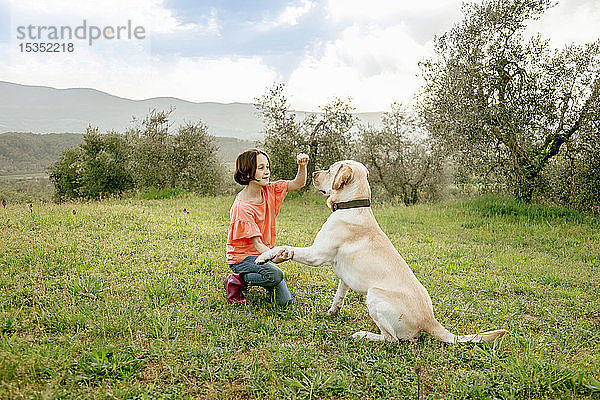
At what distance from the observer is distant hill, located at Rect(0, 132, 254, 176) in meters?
29.8

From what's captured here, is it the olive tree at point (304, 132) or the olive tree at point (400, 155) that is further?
the olive tree at point (400, 155)

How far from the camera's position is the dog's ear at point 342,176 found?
4.34m

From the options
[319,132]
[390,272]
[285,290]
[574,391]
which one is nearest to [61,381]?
[285,290]

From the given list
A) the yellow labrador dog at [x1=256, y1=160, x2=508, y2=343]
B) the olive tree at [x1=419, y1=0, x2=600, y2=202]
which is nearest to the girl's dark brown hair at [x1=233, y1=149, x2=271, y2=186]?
the yellow labrador dog at [x1=256, y1=160, x2=508, y2=343]

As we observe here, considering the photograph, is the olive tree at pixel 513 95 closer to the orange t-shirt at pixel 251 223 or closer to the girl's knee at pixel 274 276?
→ the orange t-shirt at pixel 251 223

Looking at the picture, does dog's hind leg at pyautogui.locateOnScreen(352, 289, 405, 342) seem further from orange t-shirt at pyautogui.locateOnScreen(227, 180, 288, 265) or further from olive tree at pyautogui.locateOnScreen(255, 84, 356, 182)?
olive tree at pyautogui.locateOnScreen(255, 84, 356, 182)

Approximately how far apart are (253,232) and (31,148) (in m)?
37.0

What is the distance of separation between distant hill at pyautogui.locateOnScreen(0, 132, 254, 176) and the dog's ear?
23.4 meters

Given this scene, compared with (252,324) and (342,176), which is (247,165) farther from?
(252,324)

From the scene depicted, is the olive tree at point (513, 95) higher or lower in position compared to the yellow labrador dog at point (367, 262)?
higher

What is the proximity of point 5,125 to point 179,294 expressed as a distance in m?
47.6

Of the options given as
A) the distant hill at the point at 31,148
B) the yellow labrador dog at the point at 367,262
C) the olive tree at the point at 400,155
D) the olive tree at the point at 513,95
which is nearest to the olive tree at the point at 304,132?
the olive tree at the point at 400,155

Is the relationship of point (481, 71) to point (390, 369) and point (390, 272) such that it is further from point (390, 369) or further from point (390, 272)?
point (390, 369)

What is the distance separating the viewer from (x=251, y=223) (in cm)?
487
